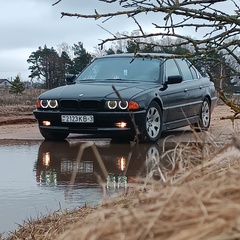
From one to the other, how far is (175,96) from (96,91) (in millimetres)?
1707

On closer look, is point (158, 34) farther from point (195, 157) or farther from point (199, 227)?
point (199, 227)

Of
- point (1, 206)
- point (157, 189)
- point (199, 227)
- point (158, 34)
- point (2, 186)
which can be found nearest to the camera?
point (199, 227)

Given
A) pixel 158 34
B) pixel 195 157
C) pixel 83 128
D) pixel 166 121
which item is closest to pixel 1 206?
pixel 158 34

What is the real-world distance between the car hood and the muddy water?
29.0 inches

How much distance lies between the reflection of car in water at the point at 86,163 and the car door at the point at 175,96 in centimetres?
133

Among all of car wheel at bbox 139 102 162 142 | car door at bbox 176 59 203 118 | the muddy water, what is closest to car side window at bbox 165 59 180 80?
car door at bbox 176 59 203 118

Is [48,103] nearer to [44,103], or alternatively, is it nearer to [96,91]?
[44,103]

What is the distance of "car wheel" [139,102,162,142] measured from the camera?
9305 mm

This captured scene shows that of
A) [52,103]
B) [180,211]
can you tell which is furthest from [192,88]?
[180,211]

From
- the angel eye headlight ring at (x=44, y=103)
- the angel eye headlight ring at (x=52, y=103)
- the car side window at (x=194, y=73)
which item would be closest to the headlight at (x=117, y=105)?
the angel eye headlight ring at (x=52, y=103)

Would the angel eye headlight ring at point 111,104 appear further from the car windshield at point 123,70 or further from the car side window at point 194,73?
the car side window at point 194,73

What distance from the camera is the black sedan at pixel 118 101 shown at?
916cm

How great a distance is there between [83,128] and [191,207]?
25.6ft

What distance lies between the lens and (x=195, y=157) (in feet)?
7.64
